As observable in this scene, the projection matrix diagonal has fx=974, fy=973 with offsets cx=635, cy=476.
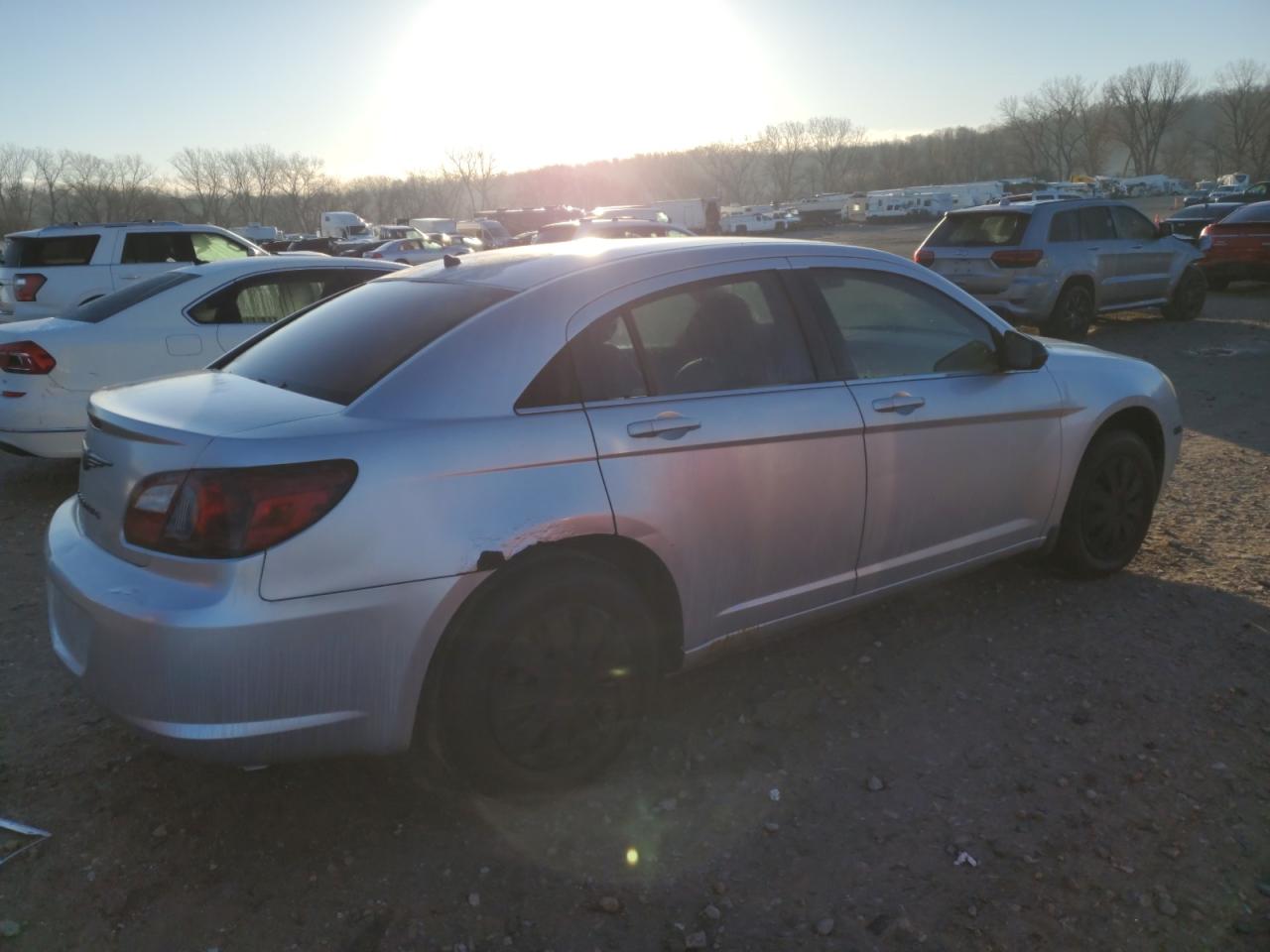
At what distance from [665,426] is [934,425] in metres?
1.22

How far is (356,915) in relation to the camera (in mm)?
2488

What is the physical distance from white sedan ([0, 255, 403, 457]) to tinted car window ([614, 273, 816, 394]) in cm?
420

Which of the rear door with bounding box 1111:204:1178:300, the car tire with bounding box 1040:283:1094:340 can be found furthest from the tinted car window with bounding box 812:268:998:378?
the rear door with bounding box 1111:204:1178:300

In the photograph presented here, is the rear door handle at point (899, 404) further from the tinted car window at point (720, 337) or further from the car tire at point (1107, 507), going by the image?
the car tire at point (1107, 507)

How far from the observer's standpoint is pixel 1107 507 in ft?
14.6

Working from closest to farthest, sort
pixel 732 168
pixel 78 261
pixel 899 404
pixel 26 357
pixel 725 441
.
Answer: pixel 725 441 → pixel 899 404 → pixel 26 357 → pixel 78 261 → pixel 732 168

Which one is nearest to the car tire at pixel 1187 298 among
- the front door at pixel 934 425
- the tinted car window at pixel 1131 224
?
the tinted car window at pixel 1131 224

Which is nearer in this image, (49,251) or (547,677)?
(547,677)

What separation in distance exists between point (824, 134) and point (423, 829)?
5635 inches

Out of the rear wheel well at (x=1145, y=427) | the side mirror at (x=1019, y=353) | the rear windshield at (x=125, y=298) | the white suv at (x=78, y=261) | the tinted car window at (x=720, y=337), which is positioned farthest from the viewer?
the white suv at (x=78, y=261)

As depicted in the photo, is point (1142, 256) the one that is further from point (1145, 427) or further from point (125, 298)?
point (125, 298)

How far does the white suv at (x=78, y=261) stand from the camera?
36.2 feet

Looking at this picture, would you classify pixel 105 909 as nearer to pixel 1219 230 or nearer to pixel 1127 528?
pixel 1127 528

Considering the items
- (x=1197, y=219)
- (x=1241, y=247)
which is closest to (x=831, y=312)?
(x=1241, y=247)
